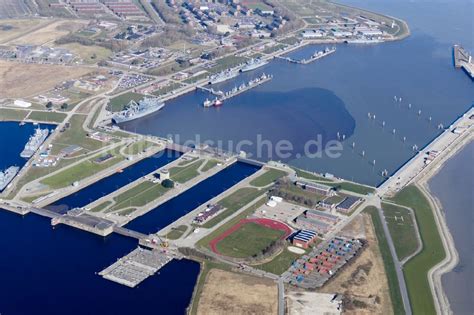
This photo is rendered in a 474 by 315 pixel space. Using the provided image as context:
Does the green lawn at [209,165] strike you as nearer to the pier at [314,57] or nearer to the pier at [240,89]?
the pier at [240,89]

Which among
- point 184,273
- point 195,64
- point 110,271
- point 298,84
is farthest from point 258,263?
point 195,64

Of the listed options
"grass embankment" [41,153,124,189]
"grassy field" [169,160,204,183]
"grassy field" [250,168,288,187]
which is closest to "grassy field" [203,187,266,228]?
"grassy field" [250,168,288,187]

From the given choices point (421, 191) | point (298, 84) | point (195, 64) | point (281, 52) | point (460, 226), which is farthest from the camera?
point (281, 52)

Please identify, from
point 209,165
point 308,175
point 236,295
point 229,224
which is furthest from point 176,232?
point 308,175

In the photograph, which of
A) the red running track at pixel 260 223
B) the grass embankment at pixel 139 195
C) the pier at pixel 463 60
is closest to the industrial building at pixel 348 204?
the red running track at pixel 260 223

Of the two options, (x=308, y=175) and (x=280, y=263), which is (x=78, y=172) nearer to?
(x=308, y=175)

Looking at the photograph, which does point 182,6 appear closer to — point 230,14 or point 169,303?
point 230,14
